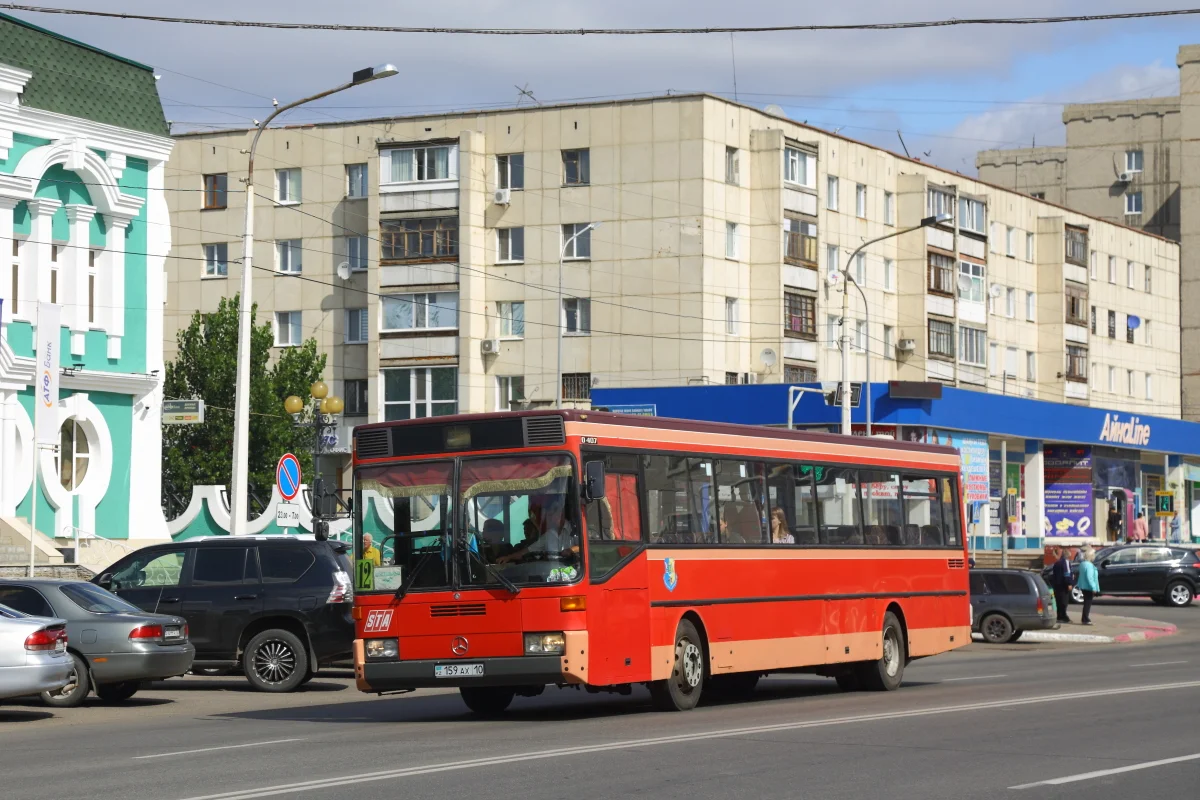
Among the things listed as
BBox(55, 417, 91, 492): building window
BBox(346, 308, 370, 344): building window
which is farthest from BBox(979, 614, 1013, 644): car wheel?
BBox(346, 308, 370, 344): building window

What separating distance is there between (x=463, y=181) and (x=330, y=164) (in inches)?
247

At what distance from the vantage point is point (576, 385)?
66.1 metres

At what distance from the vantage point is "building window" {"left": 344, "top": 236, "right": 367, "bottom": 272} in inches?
2694

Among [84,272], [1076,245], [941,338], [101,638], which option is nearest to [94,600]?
[101,638]

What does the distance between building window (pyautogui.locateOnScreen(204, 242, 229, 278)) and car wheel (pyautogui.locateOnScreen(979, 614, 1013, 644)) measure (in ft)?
144

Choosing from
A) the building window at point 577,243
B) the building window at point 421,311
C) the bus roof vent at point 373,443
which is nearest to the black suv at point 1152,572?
the building window at point 577,243

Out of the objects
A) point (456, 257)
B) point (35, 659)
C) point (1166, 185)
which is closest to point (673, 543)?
point (35, 659)

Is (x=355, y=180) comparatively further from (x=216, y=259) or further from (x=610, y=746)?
(x=610, y=746)

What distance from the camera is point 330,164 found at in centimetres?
6938

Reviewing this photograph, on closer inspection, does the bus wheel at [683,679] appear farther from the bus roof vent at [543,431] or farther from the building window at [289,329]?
the building window at [289,329]

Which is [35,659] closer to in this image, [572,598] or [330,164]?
[572,598]

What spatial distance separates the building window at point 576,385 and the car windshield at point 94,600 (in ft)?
151

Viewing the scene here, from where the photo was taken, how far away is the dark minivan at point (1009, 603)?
113 ft

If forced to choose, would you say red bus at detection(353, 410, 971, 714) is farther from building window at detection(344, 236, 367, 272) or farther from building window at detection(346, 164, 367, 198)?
building window at detection(346, 164, 367, 198)
